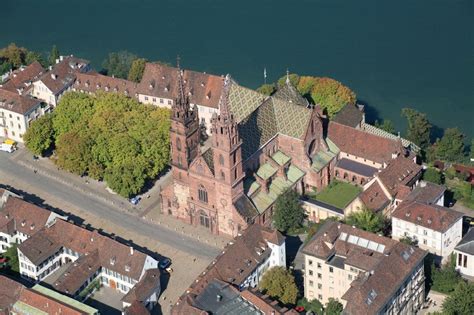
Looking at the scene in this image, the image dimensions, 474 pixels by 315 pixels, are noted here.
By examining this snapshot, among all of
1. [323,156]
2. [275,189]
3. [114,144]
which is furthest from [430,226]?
[114,144]

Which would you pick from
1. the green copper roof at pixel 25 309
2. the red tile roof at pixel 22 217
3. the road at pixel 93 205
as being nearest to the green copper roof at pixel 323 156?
the road at pixel 93 205

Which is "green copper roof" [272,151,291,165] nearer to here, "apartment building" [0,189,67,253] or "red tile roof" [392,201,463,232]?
"red tile roof" [392,201,463,232]

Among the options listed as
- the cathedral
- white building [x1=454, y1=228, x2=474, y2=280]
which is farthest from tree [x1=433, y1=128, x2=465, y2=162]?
white building [x1=454, y1=228, x2=474, y2=280]

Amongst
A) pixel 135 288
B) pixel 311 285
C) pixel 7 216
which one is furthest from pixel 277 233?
pixel 7 216

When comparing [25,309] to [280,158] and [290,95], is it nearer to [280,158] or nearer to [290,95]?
[280,158]

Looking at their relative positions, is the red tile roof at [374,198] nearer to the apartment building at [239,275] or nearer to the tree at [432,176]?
the tree at [432,176]
